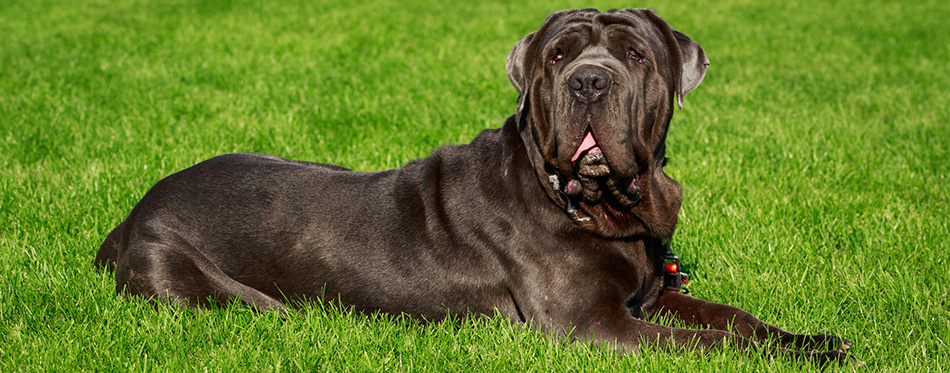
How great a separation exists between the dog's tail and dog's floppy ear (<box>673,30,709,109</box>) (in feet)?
9.67

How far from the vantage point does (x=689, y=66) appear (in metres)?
3.87

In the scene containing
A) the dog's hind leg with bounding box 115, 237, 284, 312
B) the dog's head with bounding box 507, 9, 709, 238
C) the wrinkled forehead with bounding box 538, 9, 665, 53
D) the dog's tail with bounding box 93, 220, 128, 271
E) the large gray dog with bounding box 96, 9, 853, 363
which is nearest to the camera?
the dog's head with bounding box 507, 9, 709, 238

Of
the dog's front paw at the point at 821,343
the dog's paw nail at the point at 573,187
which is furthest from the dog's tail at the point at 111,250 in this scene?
the dog's front paw at the point at 821,343

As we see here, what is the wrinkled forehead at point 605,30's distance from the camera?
12.3 ft

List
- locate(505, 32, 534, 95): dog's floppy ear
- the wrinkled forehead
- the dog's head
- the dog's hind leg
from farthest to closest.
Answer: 1. the dog's hind leg
2. locate(505, 32, 534, 95): dog's floppy ear
3. the wrinkled forehead
4. the dog's head

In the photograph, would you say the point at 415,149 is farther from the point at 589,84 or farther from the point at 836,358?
the point at 836,358

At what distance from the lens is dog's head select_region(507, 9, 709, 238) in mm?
3557

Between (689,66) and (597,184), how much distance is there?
27.6 inches

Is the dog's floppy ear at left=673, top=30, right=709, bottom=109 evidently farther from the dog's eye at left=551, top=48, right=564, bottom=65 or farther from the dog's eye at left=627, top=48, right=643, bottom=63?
the dog's eye at left=551, top=48, right=564, bottom=65

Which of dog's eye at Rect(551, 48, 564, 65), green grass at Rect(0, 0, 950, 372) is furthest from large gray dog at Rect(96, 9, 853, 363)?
green grass at Rect(0, 0, 950, 372)

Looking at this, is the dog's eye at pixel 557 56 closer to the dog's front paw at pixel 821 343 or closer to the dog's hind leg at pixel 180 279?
the dog's front paw at pixel 821 343

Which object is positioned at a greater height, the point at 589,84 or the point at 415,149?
the point at 589,84

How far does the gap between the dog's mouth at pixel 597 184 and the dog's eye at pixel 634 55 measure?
43 centimetres

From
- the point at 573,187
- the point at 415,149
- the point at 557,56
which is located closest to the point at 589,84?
the point at 557,56
